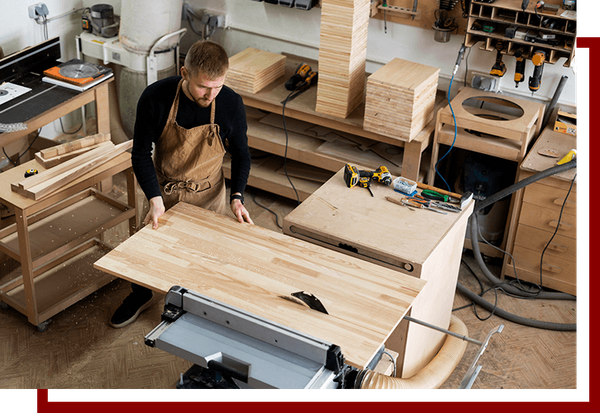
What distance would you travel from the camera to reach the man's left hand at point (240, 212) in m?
2.58

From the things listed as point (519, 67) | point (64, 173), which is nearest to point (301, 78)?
point (519, 67)

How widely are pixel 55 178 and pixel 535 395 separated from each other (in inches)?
97.6

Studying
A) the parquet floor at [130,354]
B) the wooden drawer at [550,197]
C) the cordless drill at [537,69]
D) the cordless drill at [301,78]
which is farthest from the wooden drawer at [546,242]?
the cordless drill at [301,78]

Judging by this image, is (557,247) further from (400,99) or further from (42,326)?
(42,326)

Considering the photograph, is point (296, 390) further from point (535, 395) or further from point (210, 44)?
point (535, 395)

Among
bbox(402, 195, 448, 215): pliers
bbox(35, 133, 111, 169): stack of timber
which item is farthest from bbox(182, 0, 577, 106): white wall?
bbox(35, 133, 111, 169): stack of timber

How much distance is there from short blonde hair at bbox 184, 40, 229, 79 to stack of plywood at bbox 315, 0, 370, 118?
4.61ft

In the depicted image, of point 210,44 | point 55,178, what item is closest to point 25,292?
point 55,178

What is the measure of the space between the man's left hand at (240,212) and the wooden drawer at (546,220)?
1.77 metres

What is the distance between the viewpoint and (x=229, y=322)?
1893 mm

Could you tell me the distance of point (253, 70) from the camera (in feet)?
13.3

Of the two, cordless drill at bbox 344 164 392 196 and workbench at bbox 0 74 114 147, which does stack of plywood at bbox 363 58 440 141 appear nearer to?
cordless drill at bbox 344 164 392 196

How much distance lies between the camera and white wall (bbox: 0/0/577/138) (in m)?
3.97

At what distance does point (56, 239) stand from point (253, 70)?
160 centimetres
